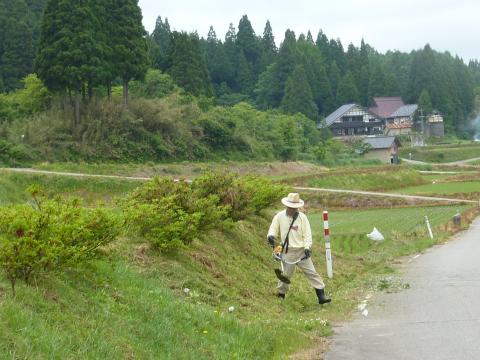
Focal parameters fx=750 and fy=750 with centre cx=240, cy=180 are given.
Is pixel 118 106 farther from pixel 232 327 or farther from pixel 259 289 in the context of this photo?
pixel 232 327

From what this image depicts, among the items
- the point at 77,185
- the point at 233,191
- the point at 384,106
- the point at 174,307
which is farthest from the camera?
the point at 384,106

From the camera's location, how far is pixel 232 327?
774 cm

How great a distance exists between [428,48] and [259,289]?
10164cm

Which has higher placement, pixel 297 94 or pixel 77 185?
pixel 297 94

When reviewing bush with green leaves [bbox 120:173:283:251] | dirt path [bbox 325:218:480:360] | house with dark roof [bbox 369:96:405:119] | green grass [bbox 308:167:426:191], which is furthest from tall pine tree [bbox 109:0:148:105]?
house with dark roof [bbox 369:96:405:119]

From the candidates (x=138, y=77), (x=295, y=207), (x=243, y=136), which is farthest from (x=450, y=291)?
(x=243, y=136)

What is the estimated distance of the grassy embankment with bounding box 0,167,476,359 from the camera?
18.8ft

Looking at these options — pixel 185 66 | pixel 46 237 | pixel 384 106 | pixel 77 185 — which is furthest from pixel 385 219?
pixel 384 106

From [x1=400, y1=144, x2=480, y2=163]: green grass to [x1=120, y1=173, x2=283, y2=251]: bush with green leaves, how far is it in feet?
236

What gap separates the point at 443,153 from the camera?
277ft

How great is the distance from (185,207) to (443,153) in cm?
7746

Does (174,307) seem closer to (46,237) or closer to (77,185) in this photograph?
(46,237)

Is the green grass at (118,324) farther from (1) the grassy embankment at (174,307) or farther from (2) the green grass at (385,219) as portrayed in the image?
(2) the green grass at (385,219)

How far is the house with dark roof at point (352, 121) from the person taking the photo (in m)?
93.8
